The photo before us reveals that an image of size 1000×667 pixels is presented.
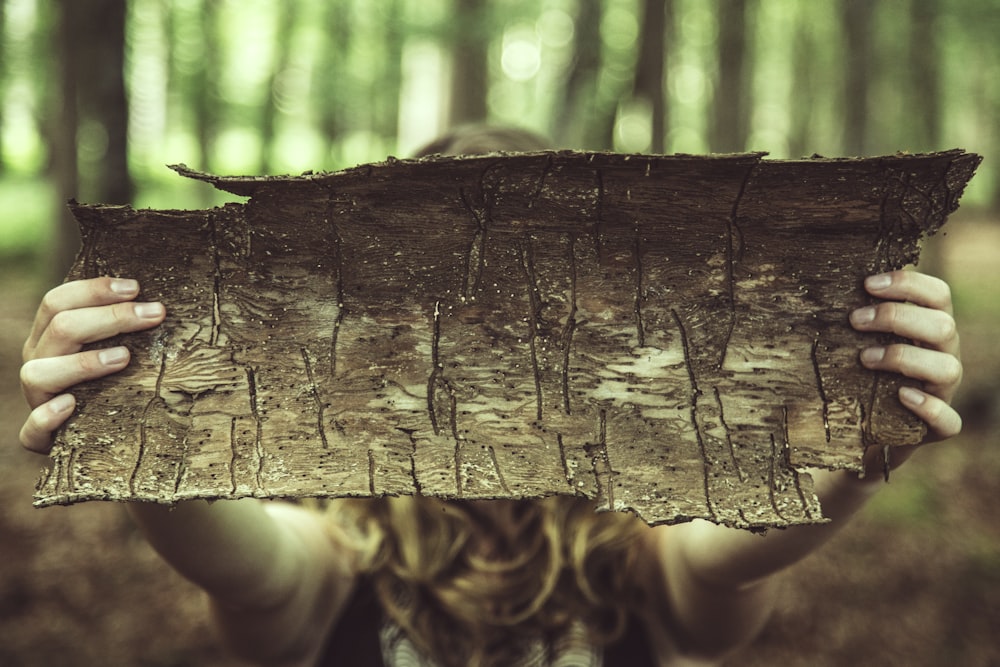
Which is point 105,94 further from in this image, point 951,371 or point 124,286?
point 951,371

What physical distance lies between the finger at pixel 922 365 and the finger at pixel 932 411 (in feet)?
0.10

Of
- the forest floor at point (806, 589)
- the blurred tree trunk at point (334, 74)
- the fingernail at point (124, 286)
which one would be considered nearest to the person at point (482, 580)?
the fingernail at point (124, 286)

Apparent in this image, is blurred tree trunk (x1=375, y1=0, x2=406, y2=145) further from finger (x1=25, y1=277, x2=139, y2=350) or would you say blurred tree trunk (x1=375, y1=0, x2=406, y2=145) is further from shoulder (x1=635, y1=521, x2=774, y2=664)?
shoulder (x1=635, y1=521, x2=774, y2=664)

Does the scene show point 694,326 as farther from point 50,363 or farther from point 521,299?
point 50,363

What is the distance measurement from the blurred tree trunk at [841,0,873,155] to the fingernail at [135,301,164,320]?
20.4 ft

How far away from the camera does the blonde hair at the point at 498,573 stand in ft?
7.41

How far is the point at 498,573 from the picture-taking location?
2303 mm

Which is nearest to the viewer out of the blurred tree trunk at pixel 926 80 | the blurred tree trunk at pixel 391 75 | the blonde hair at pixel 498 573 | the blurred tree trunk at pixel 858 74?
the blonde hair at pixel 498 573

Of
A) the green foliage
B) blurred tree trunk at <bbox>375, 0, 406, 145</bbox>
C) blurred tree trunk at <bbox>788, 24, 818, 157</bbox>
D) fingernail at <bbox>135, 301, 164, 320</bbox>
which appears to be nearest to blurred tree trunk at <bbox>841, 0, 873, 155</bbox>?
the green foliage

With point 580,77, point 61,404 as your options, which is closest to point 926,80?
point 580,77

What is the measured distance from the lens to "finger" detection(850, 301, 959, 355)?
1.39m

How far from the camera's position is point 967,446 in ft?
21.4

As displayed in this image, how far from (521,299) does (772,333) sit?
64 cm

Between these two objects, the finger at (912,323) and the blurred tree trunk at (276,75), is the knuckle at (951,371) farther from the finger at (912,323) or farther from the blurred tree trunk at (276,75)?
the blurred tree trunk at (276,75)
